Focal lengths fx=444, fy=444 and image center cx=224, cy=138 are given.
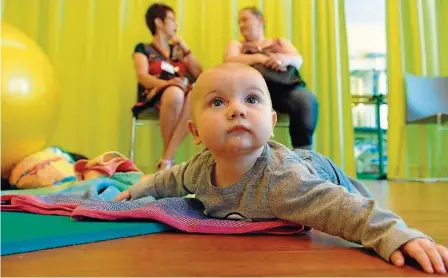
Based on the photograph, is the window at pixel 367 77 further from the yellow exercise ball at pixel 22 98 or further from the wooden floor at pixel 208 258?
the wooden floor at pixel 208 258

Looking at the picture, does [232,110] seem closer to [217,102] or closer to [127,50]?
[217,102]

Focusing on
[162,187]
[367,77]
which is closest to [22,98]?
[162,187]

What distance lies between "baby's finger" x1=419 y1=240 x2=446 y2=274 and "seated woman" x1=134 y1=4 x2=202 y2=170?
1770mm

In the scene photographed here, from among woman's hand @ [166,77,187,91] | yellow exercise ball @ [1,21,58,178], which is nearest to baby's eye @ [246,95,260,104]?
yellow exercise ball @ [1,21,58,178]

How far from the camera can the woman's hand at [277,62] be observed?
2.24 metres

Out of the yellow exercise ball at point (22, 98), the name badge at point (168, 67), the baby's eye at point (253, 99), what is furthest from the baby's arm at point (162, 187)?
the name badge at point (168, 67)

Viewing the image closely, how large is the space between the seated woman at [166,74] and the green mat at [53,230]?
146cm

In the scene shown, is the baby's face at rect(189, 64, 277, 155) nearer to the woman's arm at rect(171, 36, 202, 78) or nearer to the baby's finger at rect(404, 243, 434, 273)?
the baby's finger at rect(404, 243, 434, 273)

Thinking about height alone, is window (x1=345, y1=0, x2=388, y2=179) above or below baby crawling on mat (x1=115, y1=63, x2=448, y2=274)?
above

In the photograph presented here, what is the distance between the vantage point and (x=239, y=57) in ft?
7.70

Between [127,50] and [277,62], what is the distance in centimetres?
109

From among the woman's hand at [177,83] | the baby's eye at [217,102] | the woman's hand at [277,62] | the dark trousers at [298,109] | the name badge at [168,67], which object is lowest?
the baby's eye at [217,102]

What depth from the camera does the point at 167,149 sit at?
2400mm

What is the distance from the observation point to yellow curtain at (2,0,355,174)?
278 centimetres
